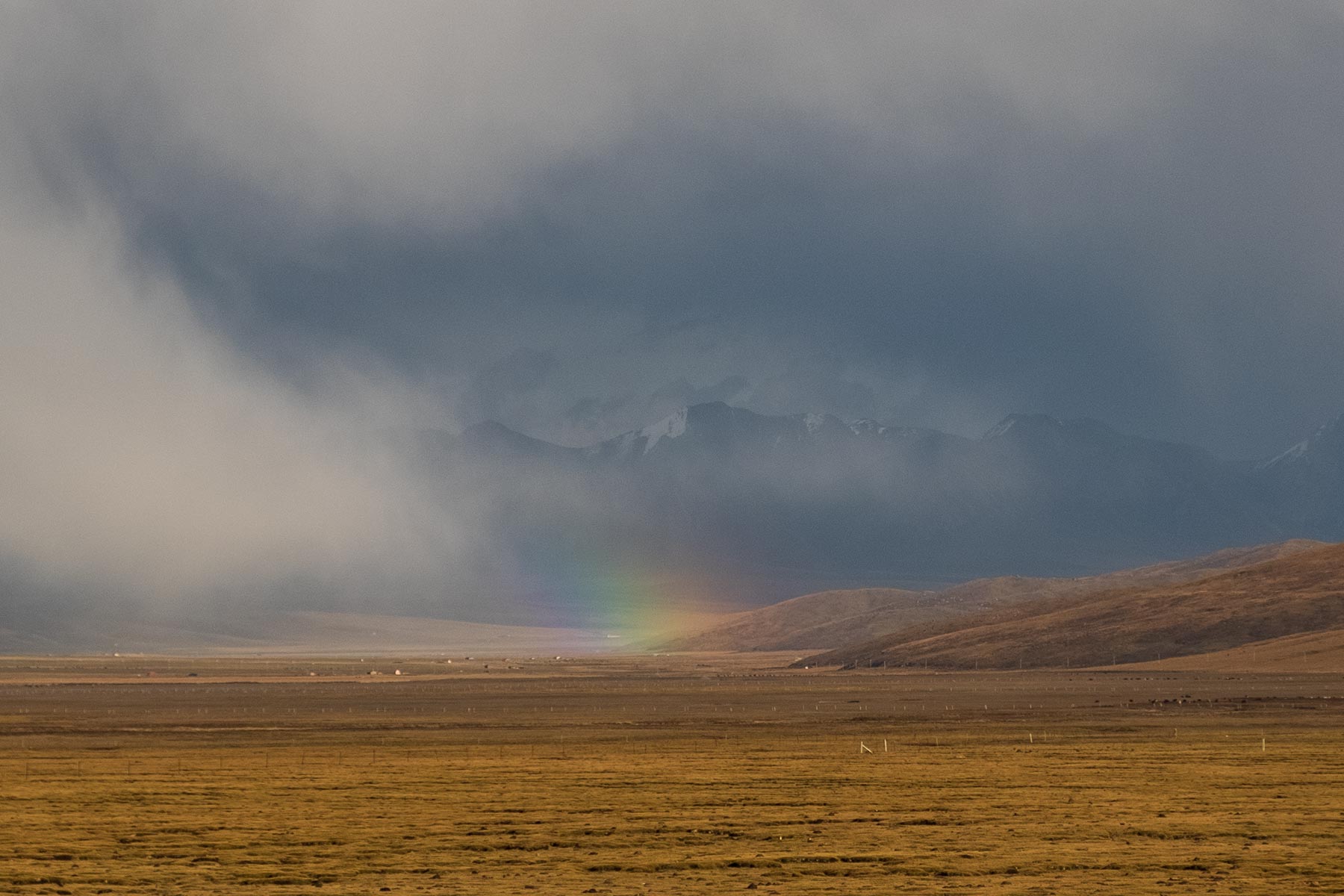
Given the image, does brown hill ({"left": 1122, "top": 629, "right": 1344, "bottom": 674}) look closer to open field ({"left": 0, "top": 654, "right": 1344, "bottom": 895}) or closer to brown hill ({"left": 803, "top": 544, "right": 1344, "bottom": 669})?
brown hill ({"left": 803, "top": 544, "right": 1344, "bottom": 669})

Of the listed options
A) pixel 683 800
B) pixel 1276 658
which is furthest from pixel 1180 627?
pixel 683 800

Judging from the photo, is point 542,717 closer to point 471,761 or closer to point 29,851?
point 471,761

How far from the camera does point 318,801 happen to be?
153ft

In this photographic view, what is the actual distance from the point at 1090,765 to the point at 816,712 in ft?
127

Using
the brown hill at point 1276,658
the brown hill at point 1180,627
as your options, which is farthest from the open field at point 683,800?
the brown hill at point 1180,627

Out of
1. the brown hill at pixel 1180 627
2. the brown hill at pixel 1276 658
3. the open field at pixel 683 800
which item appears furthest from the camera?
Answer: the brown hill at pixel 1180 627

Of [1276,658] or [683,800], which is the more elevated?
[1276,658]

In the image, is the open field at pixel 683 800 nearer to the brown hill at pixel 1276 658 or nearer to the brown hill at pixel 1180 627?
the brown hill at pixel 1276 658

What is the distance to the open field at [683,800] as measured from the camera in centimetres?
3362

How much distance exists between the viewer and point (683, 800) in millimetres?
46594

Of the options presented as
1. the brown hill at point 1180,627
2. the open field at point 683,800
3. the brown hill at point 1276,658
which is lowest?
the open field at point 683,800

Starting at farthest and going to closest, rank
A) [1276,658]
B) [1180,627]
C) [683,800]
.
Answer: [1180,627]
[1276,658]
[683,800]

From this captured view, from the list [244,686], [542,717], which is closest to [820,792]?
[542,717]

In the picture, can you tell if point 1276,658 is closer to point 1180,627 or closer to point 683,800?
point 1180,627
